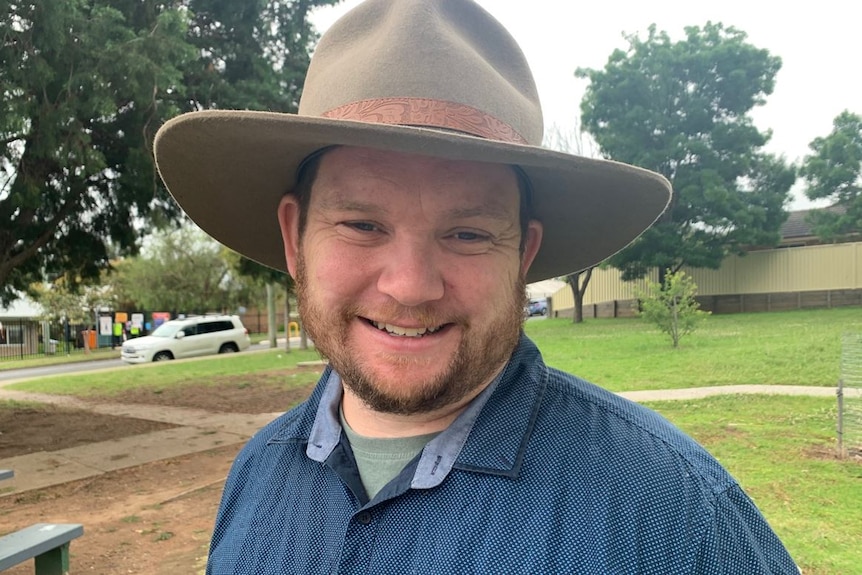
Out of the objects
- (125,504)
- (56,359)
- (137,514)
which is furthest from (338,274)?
(56,359)

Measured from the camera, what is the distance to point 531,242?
1.49 m

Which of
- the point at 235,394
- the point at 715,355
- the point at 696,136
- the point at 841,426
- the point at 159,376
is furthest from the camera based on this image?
the point at 696,136

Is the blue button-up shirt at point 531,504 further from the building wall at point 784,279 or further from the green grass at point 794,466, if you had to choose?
the building wall at point 784,279

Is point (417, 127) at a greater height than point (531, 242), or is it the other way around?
point (417, 127)

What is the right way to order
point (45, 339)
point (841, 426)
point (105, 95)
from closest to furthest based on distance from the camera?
1. point (841, 426)
2. point (105, 95)
3. point (45, 339)

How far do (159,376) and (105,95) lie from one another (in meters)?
11.2

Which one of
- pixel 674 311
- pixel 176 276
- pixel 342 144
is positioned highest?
pixel 176 276

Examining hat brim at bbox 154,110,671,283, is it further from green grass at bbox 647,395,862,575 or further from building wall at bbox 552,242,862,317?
building wall at bbox 552,242,862,317

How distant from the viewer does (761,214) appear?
76.4ft

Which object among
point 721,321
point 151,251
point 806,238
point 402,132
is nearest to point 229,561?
point 402,132

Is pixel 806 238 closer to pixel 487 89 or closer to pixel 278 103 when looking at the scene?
pixel 278 103

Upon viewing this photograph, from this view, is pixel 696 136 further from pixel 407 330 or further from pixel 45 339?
pixel 45 339

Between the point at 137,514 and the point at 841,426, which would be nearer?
the point at 137,514

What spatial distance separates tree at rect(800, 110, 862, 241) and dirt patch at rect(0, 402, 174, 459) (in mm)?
24474
